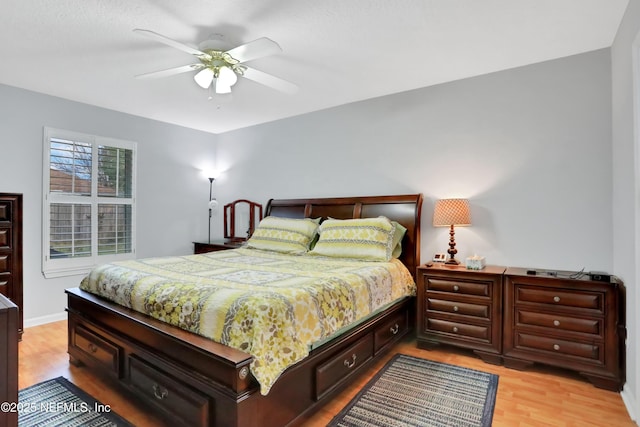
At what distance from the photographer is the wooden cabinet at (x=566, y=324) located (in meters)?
2.29

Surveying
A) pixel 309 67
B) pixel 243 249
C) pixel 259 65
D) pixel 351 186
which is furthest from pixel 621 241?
pixel 243 249

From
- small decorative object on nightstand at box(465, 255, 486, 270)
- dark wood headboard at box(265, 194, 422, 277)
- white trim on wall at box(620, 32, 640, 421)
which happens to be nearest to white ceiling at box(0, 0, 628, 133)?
white trim on wall at box(620, 32, 640, 421)

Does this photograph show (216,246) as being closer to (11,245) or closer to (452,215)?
(11,245)

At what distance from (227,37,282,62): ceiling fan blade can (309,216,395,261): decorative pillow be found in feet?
5.65

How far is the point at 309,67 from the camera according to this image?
2979mm

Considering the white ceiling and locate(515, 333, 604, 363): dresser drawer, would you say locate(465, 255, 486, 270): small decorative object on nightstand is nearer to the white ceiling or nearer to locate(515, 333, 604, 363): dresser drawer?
locate(515, 333, 604, 363): dresser drawer

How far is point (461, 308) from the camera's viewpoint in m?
2.82

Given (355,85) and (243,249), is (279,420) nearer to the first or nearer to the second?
(243,249)

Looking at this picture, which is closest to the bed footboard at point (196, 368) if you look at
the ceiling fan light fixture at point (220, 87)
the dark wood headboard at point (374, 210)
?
the dark wood headboard at point (374, 210)

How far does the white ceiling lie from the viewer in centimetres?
212

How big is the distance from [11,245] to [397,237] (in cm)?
354

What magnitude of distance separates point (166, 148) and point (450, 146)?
3673 millimetres

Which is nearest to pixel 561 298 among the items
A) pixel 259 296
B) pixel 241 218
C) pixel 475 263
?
pixel 475 263

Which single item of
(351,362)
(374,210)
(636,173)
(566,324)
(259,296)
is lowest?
(351,362)
